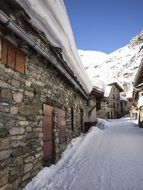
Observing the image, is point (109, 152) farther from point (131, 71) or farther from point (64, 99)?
point (131, 71)

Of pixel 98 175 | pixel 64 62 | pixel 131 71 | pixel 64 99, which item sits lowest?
pixel 98 175

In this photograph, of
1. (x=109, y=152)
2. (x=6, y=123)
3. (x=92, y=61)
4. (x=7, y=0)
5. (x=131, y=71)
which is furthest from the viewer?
(x=92, y=61)

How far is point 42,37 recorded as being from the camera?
455 cm

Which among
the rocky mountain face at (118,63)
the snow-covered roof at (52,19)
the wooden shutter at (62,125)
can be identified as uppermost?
the rocky mountain face at (118,63)

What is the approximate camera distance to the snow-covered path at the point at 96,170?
4551mm

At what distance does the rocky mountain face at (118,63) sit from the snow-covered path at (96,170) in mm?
47801

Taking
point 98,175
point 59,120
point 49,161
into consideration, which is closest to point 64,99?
point 59,120

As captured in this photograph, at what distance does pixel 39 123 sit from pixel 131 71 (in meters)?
62.2

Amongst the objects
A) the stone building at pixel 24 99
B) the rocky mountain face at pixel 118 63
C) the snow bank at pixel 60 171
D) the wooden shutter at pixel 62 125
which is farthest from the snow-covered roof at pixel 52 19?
the rocky mountain face at pixel 118 63

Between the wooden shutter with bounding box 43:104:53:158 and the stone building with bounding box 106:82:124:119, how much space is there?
28242mm

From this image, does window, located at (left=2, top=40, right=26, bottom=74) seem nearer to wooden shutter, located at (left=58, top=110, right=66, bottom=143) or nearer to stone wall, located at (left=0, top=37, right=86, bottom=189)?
stone wall, located at (left=0, top=37, right=86, bottom=189)

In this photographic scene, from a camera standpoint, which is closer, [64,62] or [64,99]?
[64,62]

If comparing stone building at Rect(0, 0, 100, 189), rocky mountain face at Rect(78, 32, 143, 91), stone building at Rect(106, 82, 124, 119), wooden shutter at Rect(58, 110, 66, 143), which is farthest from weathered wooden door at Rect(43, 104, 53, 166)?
rocky mountain face at Rect(78, 32, 143, 91)

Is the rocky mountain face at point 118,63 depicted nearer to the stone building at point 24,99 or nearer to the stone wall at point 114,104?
the stone wall at point 114,104
